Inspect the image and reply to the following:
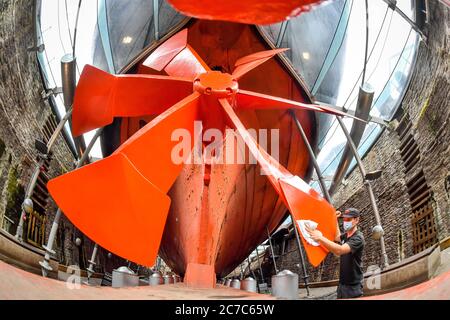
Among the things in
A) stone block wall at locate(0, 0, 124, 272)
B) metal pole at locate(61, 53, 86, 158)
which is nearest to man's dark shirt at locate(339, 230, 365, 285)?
stone block wall at locate(0, 0, 124, 272)

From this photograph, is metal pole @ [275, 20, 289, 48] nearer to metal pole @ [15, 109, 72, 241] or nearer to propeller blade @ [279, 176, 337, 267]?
propeller blade @ [279, 176, 337, 267]

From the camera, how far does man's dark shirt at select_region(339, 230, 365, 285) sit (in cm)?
333

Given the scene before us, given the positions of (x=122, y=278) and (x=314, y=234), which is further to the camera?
(x=122, y=278)

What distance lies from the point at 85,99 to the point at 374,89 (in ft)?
14.6

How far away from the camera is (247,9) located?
3.50m

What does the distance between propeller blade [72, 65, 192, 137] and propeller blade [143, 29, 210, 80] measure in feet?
1.09

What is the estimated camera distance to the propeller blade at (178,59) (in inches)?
206

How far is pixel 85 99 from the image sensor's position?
14.7 ft

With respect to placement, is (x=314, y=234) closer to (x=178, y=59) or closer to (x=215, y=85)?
(x=215, y=85)

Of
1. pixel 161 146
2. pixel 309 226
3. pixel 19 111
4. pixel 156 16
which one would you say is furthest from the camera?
pixel 156 16

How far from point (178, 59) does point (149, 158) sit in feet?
6.38

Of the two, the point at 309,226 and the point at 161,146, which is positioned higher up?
the point at 161,146

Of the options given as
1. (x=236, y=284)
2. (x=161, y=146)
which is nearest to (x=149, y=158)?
(x=161, y=146)
